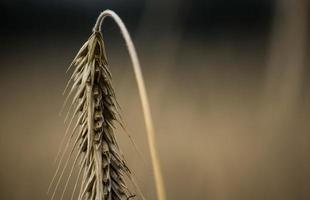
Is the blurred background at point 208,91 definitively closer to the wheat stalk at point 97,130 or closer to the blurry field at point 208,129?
the blurry field at point 208,129

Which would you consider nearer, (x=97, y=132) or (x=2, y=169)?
(x=97, y=132)

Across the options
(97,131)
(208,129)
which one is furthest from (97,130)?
(208,129)

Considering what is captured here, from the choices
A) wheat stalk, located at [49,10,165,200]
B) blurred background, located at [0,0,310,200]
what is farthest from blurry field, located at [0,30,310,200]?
wheat stalk, located at [49,10,165,200]

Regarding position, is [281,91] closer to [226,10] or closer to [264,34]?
[264,34]

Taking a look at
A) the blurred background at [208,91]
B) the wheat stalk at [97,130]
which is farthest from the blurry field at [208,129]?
the wheat stalk at [97,130]

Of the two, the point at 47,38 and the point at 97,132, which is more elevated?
the point at 47,38

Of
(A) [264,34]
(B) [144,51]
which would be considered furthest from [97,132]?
(A) [264,34]

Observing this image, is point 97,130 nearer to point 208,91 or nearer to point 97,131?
point 97,131
